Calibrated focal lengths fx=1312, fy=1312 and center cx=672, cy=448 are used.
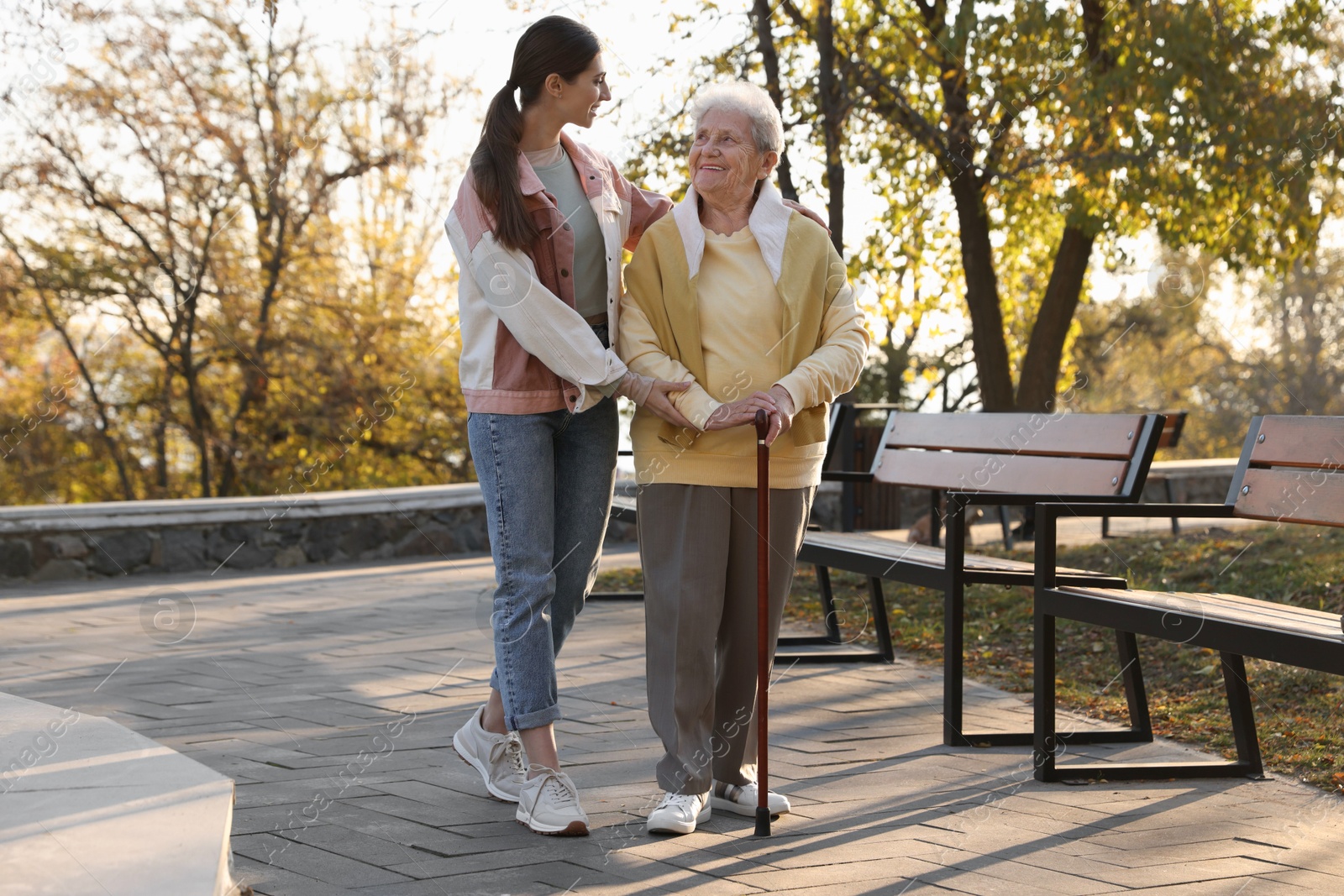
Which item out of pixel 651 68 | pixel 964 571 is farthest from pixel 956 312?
pixel 964 571

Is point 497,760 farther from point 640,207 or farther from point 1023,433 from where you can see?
point 1023,433

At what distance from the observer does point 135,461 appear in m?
12.0

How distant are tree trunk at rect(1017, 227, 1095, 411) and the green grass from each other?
7.26 ft

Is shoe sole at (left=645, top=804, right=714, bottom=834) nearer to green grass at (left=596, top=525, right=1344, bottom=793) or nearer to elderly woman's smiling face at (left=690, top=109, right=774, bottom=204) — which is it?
elderly woman's smiling face at (left=690, top=109, right=774, bottom=204)

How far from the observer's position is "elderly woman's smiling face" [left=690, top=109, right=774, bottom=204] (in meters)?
3.18

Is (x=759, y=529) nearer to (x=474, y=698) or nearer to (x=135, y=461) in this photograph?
(x=474, y=698)

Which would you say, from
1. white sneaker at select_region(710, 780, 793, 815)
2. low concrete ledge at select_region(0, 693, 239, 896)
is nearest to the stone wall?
white sneaker at select_region(710, 780, 793, 815)

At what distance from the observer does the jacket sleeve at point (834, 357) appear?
10.4 feet

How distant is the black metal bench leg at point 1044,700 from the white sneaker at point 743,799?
774 mm

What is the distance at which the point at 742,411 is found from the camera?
120 inches

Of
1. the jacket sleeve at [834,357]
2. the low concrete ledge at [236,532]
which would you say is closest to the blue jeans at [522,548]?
the jacket sleeve at [834,357]

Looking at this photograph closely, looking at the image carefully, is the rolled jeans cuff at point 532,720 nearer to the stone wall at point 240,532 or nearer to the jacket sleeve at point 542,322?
the jacket sleeve at point 542,322

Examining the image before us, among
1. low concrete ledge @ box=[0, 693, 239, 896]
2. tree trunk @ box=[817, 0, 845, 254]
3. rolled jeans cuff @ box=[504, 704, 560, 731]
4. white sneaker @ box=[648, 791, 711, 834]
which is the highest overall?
tree trunk @ box=[817, 0, 845, 254]

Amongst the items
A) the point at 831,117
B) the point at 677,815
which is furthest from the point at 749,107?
the point at 831,117
